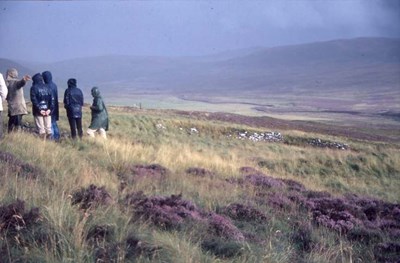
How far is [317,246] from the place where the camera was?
5555mm

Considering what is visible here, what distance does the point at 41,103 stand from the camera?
12305 mm

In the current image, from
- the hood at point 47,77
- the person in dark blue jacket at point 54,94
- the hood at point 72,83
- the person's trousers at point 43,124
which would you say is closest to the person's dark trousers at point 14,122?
the person's trousers at point 43,124

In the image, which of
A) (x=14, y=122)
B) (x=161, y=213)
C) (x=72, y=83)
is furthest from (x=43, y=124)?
(x=161, y=213)

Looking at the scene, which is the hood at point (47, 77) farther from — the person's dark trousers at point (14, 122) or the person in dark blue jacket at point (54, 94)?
the person's dark trousers at point (14, 122)

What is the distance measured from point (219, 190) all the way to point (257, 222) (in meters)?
1.84

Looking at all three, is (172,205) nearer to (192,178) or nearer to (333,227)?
(333,227)

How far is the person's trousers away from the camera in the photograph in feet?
40.6

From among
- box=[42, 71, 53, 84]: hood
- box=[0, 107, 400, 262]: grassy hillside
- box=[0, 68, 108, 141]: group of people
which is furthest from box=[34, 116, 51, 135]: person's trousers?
box=[0, 107, 400, 262]: grassy hillside

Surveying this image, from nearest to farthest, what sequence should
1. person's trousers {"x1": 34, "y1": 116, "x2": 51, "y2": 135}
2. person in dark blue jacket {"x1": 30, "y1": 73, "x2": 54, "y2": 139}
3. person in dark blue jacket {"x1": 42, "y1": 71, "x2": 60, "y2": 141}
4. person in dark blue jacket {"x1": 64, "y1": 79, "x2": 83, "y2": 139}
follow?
1. person in dark blue jacket {"x1": 30, "y1": 73, "x2": 54, "y2": 139}
2. person's trousers {"x1": 34, "y1": 116, "x2": 51, "y2": 135}
3. person in dark blue jacket {"x1": 42, "y1": 71, "x2": 60, "y2": 141}
4. person in dark blue jacket {"x1": 64, "y1": 79, "x2": 83, "y2": 139}

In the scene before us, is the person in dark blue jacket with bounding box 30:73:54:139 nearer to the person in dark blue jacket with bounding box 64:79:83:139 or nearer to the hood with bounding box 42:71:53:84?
the hood with bounding box 42:71:53:84

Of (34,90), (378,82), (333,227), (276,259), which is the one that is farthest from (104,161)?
(378,82)

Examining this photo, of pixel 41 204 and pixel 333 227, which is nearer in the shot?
pixel 41 204

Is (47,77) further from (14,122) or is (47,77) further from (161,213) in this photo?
(161,213)

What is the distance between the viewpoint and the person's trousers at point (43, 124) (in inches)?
487
